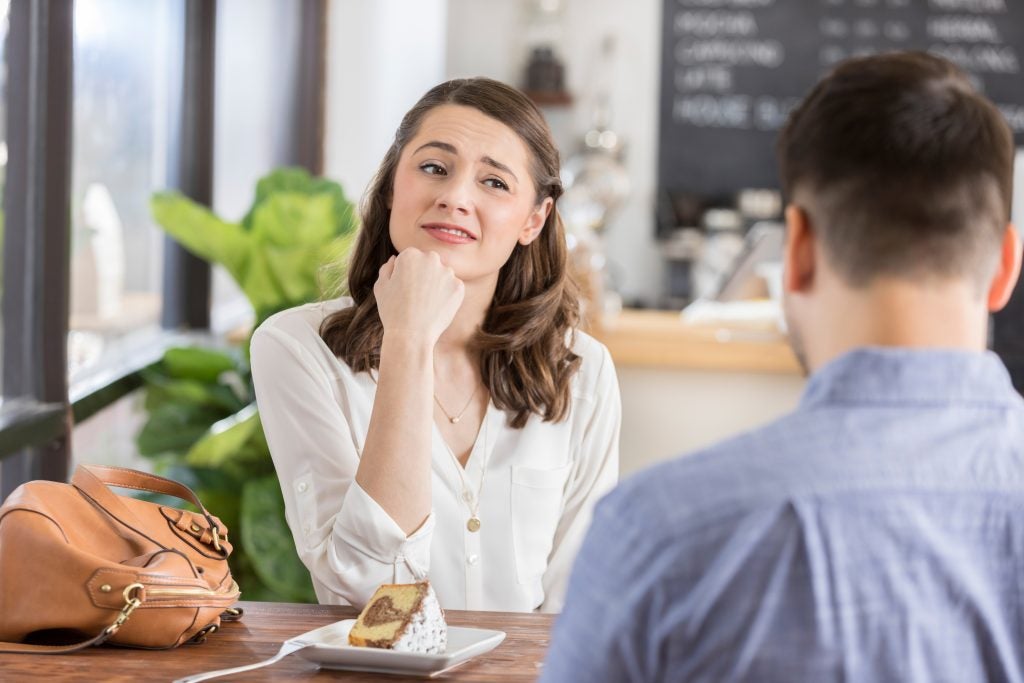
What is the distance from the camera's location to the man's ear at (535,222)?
1.96 m

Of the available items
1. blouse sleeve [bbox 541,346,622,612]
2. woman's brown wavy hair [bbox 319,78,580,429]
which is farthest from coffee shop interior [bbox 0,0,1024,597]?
blouse sleeve [bbox 541,346,622,612]

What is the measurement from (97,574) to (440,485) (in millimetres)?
630

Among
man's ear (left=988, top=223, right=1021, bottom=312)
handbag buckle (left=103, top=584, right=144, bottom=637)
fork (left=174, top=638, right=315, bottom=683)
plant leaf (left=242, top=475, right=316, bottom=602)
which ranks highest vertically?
man's ear (left=988, top=223, right=1021, bottom=312)

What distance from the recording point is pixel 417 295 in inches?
67.8

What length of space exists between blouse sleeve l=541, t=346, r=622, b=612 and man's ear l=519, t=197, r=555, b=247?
9.9 inches

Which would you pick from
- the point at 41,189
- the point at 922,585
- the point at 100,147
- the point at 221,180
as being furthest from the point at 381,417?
the point at 221,180

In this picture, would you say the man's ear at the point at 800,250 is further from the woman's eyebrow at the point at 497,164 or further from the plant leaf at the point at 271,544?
the plant leaf at the point at 271,544

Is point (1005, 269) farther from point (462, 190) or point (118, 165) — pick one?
point (118, 165)

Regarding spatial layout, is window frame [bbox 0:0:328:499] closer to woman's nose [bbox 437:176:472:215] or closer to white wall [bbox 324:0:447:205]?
woman's nose [bbox 437:176:472:215]

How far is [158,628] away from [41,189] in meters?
1.49

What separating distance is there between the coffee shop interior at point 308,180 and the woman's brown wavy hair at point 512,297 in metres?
0.19

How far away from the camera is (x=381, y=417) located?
1.61 metres

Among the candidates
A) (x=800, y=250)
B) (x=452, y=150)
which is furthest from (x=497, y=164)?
(x=800, y=250)

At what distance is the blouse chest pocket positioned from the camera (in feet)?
6.00
